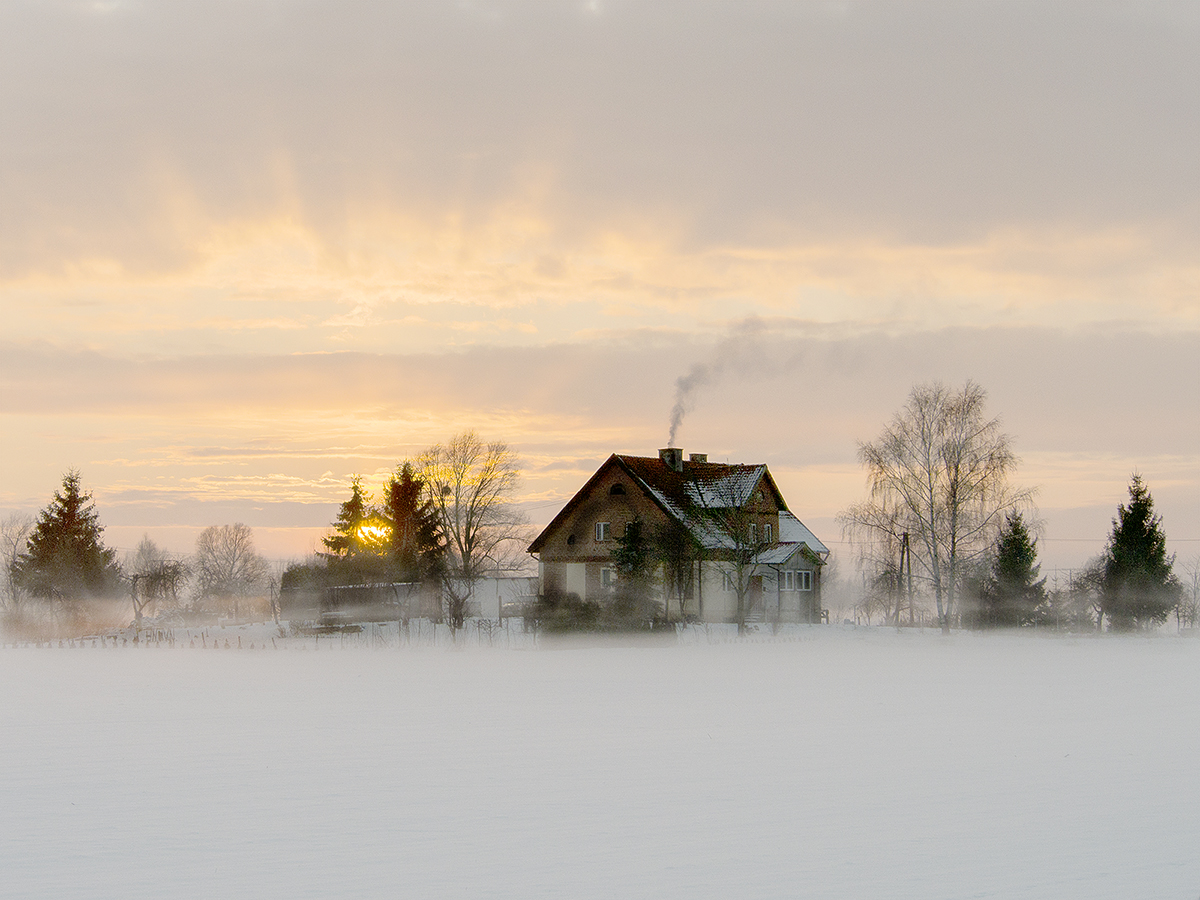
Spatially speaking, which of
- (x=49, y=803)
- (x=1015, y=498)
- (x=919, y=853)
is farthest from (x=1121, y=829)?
(x=1015, y=498)

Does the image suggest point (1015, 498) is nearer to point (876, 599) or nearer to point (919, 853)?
point (876, 599)

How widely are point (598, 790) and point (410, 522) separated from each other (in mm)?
46524

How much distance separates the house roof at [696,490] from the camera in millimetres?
51531

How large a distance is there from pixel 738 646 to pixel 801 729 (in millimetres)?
21824

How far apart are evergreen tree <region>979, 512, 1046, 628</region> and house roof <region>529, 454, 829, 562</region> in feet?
31.7

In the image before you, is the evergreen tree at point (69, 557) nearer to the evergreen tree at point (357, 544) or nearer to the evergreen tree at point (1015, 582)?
the evergreen tree at point (357, 544)

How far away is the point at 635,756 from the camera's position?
47.8 feet

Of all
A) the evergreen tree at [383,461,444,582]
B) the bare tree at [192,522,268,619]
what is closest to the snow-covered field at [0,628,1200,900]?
the evergreen tree at [383,461,444,582]

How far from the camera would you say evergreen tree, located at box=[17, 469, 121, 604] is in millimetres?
50781

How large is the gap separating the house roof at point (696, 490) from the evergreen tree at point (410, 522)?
548cm

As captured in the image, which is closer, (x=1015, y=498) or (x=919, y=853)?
(x=919, y=853)

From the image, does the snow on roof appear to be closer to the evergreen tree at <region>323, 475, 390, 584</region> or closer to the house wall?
the house wall

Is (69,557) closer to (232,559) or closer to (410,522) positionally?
(410,522)

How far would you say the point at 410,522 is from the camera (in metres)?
57.8
